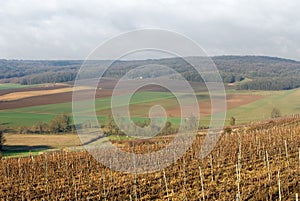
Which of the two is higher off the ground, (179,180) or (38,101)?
(38,101)

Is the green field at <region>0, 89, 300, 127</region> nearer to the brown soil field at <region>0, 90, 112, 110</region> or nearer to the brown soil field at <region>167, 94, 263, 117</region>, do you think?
the brown soil field at <region>167, 94, 263, 117</region>

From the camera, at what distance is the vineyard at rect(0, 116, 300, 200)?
11.5 metres

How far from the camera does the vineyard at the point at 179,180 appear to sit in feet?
37.6

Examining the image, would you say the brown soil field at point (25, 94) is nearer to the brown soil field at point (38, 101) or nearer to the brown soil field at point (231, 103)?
the brown soil field at point (38, 101)

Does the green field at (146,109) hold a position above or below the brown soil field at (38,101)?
below

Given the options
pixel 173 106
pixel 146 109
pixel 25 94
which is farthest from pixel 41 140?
pixel 25 94

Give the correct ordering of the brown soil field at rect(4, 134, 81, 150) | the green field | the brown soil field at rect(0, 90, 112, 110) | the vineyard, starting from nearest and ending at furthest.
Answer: the vineyard → the brown soil field at rect(4, 134, 81, 150) → the green field → the brown soil field at rect(0, 90, 112, 110)

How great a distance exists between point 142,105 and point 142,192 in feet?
111

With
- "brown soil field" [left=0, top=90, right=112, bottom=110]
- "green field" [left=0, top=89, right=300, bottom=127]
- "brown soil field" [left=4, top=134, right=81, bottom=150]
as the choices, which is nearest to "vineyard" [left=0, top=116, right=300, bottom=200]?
"brown soil field" [left=4, top=134, right=81, bottom=150]

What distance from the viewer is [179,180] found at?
13.6m

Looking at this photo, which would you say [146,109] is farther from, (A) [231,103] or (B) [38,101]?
(B) [38,101]

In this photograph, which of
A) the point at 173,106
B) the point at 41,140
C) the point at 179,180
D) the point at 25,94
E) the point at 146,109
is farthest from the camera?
the point at 25,94

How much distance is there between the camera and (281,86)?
74812mm

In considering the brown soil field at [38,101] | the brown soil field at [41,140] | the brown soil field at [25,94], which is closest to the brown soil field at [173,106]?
the brown soil field at [41,140]
